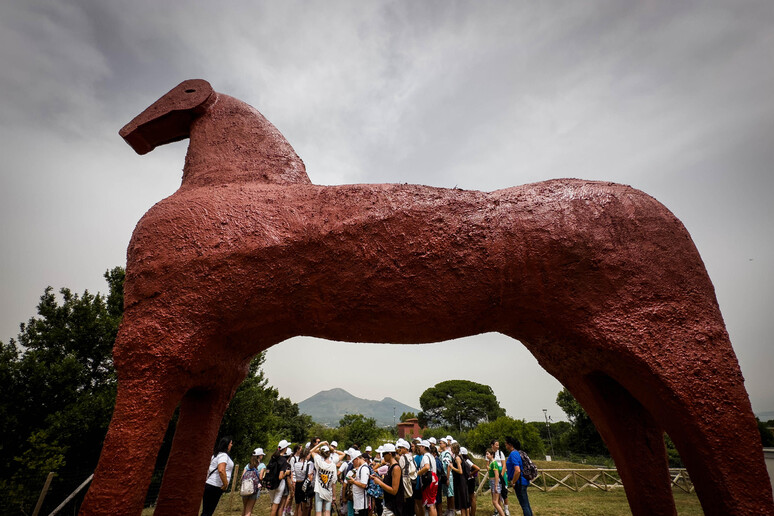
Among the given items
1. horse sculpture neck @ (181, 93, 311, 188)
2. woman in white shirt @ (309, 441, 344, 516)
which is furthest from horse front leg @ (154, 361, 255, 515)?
woman in white shirt @ (309, 441, 344, 516)

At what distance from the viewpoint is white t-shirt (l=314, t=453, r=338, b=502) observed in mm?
7344

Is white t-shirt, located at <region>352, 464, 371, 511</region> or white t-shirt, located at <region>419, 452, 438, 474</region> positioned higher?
white t-shirt, located at <region>419, 452, 438, 474</region>

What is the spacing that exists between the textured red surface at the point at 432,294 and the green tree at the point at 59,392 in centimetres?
993

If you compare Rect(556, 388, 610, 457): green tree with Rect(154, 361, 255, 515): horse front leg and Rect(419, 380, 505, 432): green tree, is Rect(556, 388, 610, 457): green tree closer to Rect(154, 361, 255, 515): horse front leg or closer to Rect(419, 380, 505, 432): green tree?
Rect(419, 380, 505, 432): green tree

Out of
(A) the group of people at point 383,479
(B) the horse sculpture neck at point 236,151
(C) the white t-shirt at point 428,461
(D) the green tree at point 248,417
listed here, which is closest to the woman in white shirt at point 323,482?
(A) the group of people at point 383,479

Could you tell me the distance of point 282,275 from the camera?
2.90 m

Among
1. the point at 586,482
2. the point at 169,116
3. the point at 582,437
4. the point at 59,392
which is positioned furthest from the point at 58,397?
the point at 582,437

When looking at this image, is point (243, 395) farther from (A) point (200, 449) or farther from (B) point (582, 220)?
(B) point (582, 220)

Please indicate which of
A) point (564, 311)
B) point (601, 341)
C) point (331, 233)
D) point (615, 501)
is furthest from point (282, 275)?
point (615, 501)

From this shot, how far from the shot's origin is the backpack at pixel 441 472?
7785 mm

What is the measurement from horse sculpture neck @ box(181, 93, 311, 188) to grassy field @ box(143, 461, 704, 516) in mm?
10433

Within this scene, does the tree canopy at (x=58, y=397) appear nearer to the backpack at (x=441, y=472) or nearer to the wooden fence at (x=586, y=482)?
the backpack at (x=441, y=472)

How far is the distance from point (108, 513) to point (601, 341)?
338 cm

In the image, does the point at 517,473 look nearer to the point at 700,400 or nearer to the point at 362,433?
the point at 700,400
